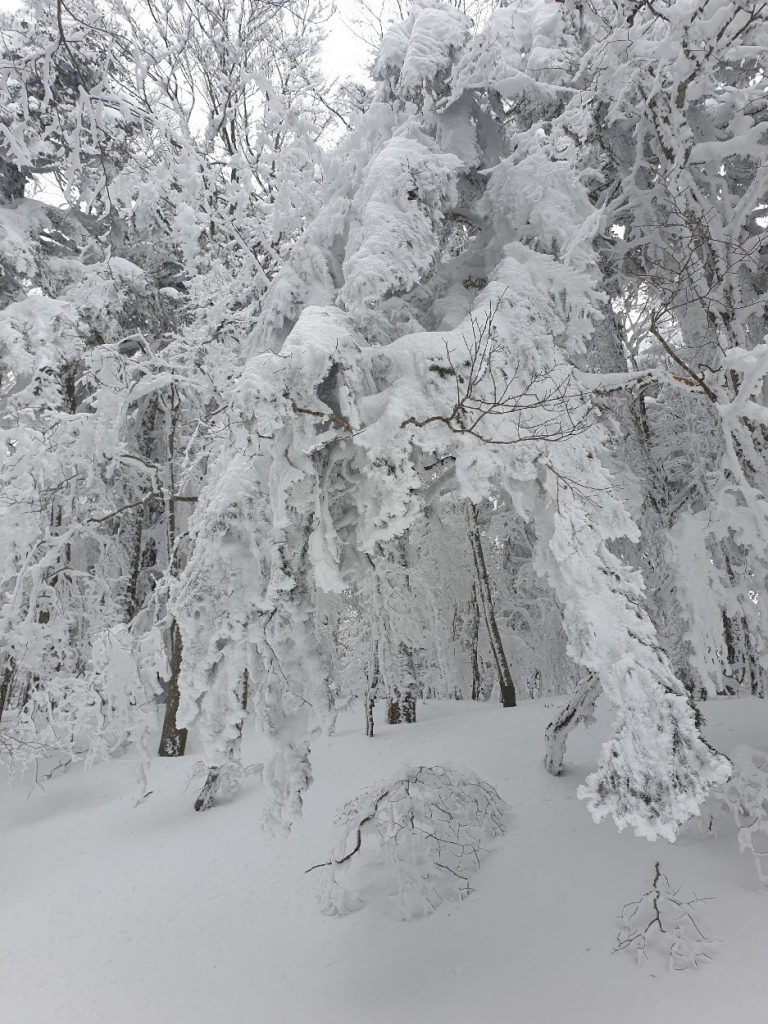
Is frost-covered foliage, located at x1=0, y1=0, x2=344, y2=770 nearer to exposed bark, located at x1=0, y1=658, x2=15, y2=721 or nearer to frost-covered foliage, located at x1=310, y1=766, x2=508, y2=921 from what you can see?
exposed bark, located at x1=0, y1=658, x2=15, y2=721

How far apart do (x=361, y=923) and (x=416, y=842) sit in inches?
31.8

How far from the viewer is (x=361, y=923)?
5.43 metres

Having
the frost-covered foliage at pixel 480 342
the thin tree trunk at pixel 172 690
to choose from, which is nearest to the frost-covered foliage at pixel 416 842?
the frost-covered foliage at pixel 480 342

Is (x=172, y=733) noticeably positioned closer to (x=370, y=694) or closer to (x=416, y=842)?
(x=370, y=694)

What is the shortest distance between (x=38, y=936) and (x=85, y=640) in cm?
548

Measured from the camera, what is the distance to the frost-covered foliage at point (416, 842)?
539 centimetres

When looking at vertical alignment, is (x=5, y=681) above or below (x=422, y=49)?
→ below

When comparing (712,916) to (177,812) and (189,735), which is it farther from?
(189,735)

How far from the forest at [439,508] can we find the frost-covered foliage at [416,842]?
3 centimetres

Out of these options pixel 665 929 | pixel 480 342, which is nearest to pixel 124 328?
pixel 480 342

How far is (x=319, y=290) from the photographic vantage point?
4.69 metres

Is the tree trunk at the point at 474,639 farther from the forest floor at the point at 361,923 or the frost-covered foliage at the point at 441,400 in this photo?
the frost-covered foliage at the point at 441,400

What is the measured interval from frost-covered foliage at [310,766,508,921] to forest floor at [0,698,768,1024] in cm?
16

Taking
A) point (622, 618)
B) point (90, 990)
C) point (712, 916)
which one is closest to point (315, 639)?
point (622, 618)
